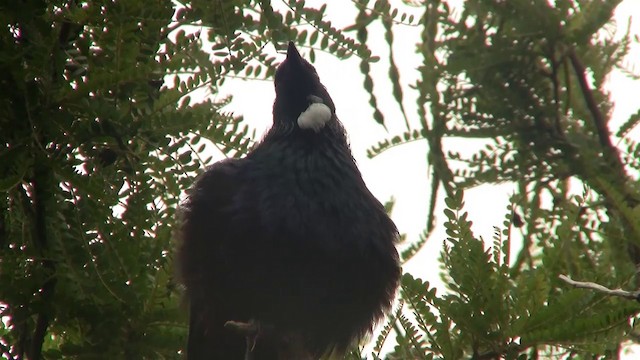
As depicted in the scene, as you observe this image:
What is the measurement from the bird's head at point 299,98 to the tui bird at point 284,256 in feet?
1.20

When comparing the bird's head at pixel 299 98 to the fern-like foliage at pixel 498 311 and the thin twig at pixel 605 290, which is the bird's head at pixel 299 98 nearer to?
the fern-like foliage at pixel 498 311

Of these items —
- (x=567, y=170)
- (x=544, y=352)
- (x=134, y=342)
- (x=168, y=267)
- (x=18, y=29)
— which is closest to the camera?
(x=18, y=29)

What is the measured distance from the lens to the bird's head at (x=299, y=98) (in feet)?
13.2

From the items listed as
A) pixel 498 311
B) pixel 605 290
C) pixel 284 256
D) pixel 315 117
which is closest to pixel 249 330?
pixel 284 256

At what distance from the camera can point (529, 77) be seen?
11.4 ft

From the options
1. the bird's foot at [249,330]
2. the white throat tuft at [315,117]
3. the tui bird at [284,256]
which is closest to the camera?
the bird's foot at [249,330]

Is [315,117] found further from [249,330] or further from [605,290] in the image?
[605,290]

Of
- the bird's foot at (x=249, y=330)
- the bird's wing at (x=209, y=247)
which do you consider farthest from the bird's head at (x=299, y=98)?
the bird's foot at (x=249, y=330)

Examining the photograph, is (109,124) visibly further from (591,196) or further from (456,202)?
(591,196)

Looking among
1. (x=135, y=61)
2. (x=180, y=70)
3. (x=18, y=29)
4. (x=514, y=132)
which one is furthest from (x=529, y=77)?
(x=18, y=29)

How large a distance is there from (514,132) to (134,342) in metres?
1.68

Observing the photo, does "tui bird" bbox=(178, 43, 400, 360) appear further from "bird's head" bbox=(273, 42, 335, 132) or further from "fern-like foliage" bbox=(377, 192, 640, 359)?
"fern-like foliage" bbox=(377, 192, 640, 359)

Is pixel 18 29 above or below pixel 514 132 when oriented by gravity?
below

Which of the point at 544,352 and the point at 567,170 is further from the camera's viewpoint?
the point at 567,170
